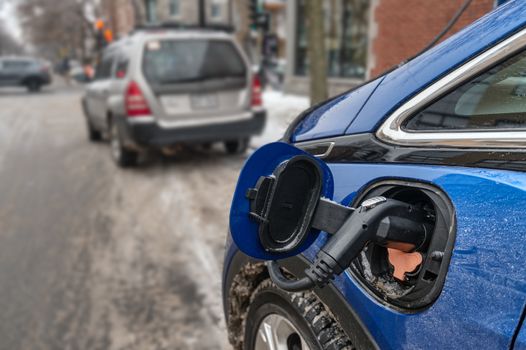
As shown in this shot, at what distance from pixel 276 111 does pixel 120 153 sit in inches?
232

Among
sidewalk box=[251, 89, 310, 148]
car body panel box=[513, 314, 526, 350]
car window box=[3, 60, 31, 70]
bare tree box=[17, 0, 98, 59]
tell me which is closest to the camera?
→ car body panel box=[513, 314, 526, 350]

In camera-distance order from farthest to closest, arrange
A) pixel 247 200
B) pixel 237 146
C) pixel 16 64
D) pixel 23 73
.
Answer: pixel 16 64
pixel 23 73
pixel 237 146
pixel 247 200

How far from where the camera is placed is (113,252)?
4180 millimetres

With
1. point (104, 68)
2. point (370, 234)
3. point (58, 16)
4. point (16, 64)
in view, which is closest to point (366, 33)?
point (104, 68)

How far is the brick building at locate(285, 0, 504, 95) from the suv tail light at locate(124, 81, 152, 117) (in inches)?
117

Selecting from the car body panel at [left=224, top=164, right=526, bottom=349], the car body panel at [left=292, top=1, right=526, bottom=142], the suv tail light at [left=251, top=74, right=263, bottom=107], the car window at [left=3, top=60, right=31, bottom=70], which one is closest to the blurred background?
the suv tail light at [left=251, top=74, right=263, bottom=107]

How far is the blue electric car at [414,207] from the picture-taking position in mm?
1122

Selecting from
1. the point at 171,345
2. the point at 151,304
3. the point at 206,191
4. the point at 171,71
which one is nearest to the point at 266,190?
the point at 171,345

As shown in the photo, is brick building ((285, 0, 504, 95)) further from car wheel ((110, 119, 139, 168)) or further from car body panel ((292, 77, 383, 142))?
car wheel ((110, 119, 139, 168))

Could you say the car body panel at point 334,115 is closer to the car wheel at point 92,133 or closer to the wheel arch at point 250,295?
the wheel arch at point 250,295

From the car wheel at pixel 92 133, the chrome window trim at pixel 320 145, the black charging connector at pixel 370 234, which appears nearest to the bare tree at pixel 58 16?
the car wheel at pixel 92 133

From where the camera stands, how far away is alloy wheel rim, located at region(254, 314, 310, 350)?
68.9 inches

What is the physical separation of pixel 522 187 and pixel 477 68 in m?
0.41

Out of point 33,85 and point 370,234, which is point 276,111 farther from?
point 33,85
